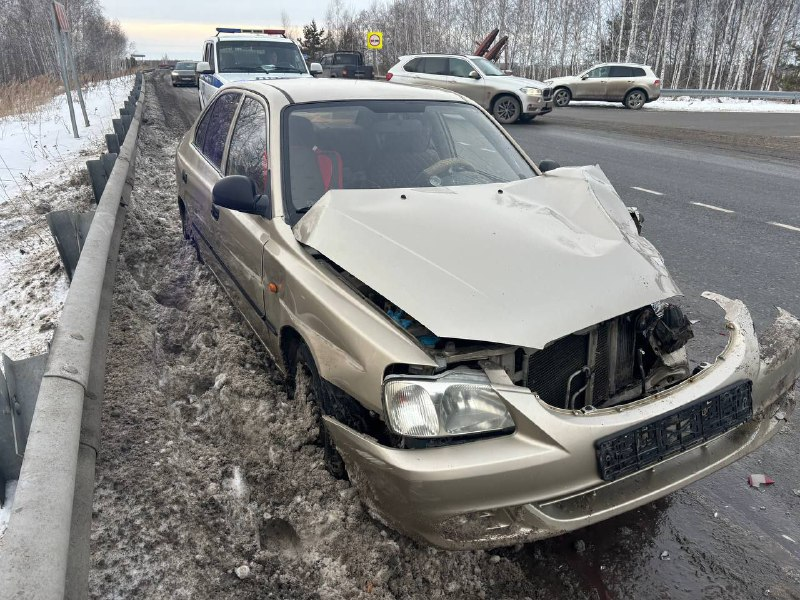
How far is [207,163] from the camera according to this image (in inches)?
181

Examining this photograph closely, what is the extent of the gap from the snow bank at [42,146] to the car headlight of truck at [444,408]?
26.4 feet

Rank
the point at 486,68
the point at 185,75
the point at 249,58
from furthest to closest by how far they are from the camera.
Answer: the point at 185,75 → the point at 486,68 → the point at 249,58

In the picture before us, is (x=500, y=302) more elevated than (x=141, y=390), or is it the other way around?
(x=500, y=302)

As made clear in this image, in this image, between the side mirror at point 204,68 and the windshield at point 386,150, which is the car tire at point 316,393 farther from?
the side mirror at point 204,68

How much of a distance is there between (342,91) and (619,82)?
78.1 ft

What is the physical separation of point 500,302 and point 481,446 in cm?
55

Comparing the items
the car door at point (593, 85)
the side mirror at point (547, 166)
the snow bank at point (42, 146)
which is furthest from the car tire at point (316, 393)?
the car door at point (593, 85)

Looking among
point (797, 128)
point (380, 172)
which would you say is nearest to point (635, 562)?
point (380, 172)

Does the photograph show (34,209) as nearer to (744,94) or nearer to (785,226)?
(785,226)

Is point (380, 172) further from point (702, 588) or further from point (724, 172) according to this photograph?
point (724, 172)

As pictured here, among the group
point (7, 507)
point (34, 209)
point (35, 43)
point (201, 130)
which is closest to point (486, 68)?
point (34, 209)

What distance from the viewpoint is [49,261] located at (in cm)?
542

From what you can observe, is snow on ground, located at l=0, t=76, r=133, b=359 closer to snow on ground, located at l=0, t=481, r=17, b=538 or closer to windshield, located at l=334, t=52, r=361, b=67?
snow on ground, located at l=0, t=481, r=17, b=538

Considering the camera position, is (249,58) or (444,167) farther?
(249,58)
